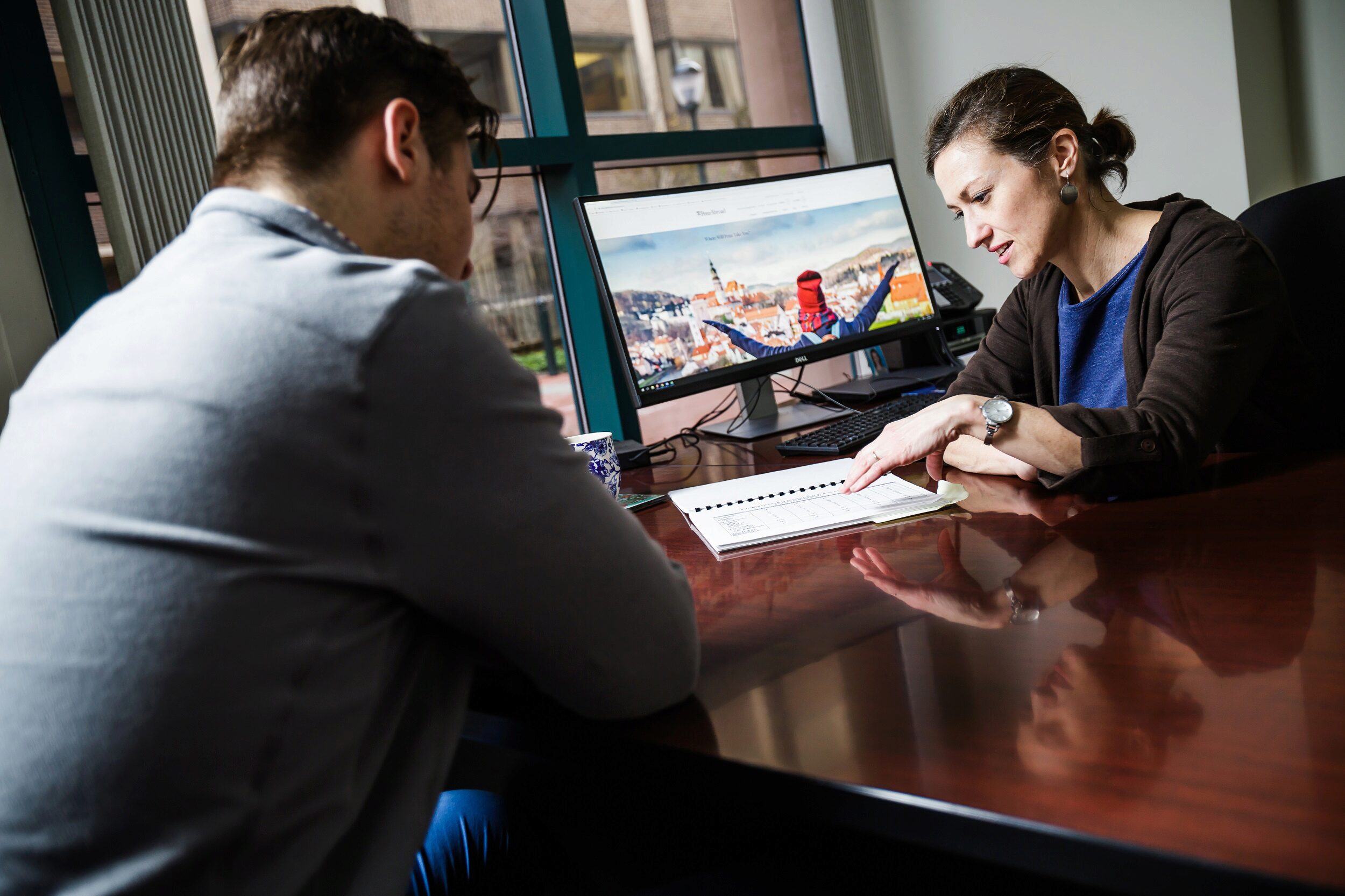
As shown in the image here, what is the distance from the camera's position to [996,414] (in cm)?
117

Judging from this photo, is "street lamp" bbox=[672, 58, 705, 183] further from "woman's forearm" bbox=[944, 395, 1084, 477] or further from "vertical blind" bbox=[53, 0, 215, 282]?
"woman's forearm" bbox=[944, 395, 1084, 477]

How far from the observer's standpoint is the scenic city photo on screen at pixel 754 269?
1.73m

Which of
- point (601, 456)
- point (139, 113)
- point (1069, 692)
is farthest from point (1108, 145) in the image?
point (139, 113)

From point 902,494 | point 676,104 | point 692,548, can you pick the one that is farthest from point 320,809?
point 676,104

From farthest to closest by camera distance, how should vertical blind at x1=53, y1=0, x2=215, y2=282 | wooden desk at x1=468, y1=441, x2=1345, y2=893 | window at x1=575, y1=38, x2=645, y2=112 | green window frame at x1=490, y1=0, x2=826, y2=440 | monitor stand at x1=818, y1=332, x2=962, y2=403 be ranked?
1. window at x1=575, y1=38, x2=645, y2=112
2. green window frame at x1=490, y1=0, x2=826, y2=440
3. monitor stand at x1=818, y1=332, x2=962, y2=403
4. vertical blind at x1=53, y1=0, x2=215, y2=282
5. wooden desk at x1=468, y1=441, x2=1345, y2=893

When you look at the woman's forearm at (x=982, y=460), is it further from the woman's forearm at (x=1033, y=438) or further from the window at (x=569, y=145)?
the window at (x=569, y=145)

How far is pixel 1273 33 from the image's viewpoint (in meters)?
2.50

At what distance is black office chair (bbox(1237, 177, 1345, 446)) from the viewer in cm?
140

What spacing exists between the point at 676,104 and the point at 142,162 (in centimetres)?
151

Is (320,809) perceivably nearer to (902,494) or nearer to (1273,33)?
(902,494)

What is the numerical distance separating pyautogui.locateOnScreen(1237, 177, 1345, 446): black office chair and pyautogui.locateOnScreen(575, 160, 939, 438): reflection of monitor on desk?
71 cm

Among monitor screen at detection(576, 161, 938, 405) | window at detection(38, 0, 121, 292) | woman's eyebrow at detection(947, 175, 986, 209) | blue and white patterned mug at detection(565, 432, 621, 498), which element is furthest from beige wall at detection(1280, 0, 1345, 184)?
window at detection(38, 0, 121, 292)

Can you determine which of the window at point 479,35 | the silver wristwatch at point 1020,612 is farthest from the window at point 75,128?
the silver wristwatch at point 1020,612

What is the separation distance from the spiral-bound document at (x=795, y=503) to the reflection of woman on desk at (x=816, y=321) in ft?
1.52
